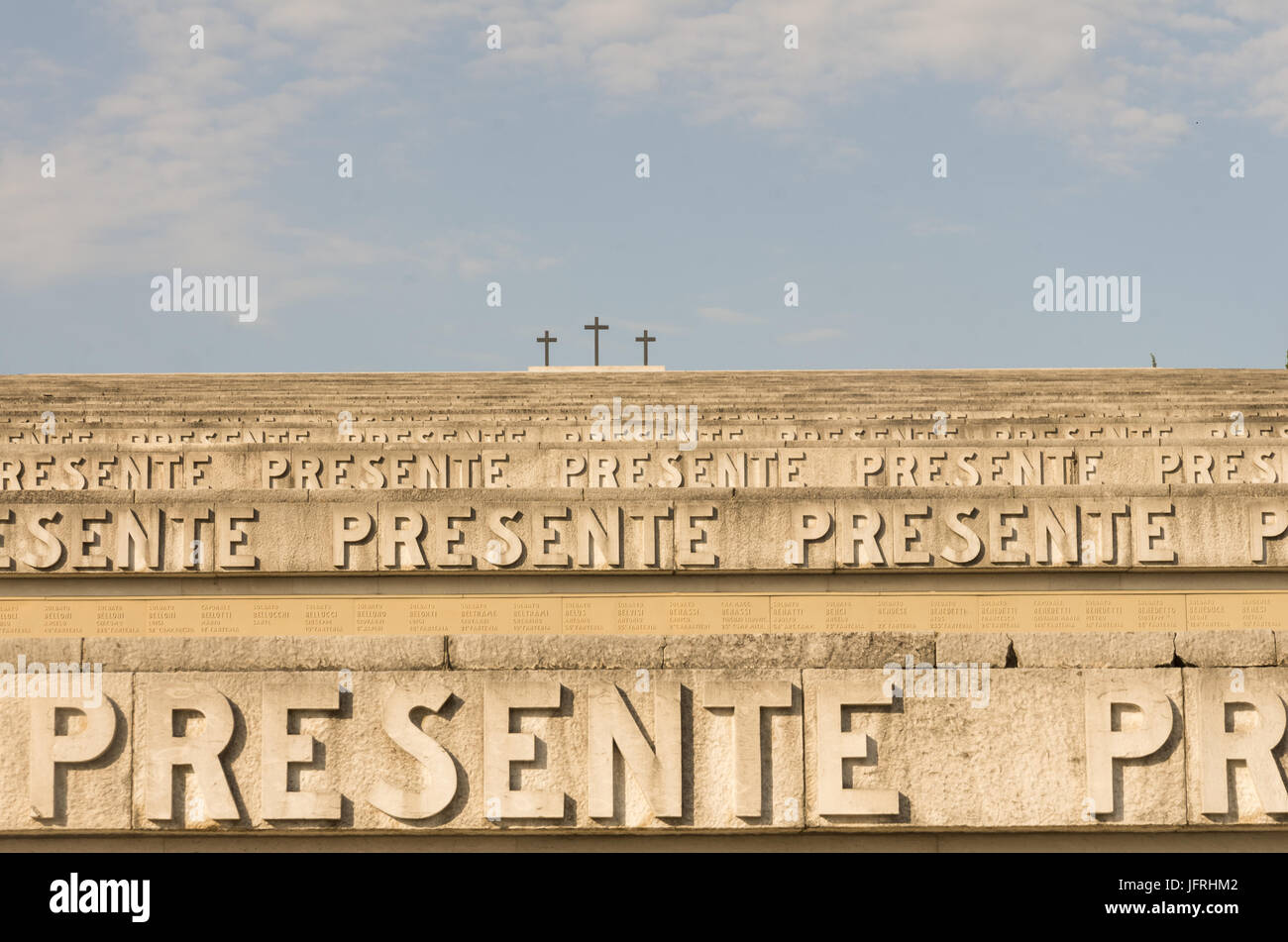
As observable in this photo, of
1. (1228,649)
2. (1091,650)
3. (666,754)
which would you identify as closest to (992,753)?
(1091,650)

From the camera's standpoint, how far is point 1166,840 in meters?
6.21

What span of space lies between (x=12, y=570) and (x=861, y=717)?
7.75 m

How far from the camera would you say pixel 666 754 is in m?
6.06

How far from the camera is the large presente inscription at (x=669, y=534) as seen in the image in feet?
36.7

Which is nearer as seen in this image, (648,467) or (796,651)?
(796,651)

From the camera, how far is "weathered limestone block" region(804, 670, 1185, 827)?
19.8 feet

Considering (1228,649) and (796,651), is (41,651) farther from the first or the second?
(1228,649)

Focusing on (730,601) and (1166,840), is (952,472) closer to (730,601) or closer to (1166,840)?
(730,601)

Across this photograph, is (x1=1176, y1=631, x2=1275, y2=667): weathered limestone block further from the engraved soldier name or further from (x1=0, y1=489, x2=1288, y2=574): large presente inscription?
the engraved soldier name

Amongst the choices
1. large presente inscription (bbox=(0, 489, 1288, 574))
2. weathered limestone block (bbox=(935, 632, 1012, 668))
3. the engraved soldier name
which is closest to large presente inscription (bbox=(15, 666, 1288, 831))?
weathered limestone block (bbox=(935, 632, 1012, 668))

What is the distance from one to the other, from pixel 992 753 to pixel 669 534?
5.38 meters

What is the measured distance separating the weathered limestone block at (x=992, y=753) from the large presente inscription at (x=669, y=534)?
508 centimetres

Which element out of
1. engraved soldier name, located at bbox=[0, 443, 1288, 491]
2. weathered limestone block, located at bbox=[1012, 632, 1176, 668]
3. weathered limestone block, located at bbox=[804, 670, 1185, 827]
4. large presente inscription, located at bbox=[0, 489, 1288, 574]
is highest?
engraved soldier name, located at bbox=[0, 443, 1288, 491]
